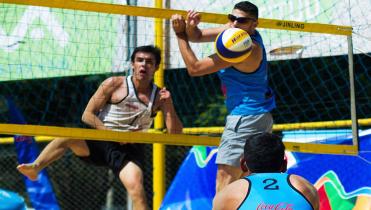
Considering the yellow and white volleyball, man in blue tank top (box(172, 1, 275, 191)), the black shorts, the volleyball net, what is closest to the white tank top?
the black shorts

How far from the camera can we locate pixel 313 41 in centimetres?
796

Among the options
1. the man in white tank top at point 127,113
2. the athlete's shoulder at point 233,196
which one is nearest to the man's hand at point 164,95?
the man in white tank top at point 127,113

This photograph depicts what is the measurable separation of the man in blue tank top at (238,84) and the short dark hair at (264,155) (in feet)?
5.98

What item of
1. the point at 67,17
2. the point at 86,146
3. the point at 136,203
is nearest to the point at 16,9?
the point at 67,17

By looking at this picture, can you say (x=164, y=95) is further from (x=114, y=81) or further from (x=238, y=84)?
(x=238, y=84)

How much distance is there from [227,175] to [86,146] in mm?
1515

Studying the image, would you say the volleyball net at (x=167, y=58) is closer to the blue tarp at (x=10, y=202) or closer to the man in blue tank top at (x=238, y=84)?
the man in blue tank top at (x=238, y=84)

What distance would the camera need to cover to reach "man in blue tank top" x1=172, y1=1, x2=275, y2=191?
614 cm

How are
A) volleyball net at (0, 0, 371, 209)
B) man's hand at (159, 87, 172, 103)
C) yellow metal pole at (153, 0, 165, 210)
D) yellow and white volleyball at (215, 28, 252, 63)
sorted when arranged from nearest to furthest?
yellow and white volleyball at (215, 28, 252, 63) → volleyball net at (0, 0, 371, 209) → man's hand at (159, 87, 172, 103) → yellow metal pole at (153, 0, 165, 210)

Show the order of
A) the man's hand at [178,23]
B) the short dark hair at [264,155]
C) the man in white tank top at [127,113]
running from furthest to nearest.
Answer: the man in white tank top at [127,113]
the man's hand at [178,23]
the short dark hair at [264,155]

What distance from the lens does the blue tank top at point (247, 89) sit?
20.5 feet

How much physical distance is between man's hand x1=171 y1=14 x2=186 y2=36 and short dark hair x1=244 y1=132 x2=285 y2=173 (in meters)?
2.00

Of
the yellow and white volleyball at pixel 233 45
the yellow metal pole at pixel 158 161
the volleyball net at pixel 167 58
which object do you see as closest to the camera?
the yellow and white volleyball at pixel 233 45

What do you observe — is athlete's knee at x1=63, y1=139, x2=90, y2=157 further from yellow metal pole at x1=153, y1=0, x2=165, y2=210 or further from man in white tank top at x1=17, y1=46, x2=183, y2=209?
yellow metal pole at x1=153, y1=0, x2=165, y2=210
